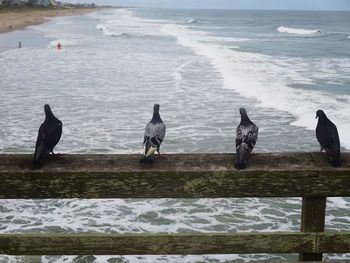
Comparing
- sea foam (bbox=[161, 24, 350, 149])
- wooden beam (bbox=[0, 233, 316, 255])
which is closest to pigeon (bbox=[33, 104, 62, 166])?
wooden beam (bbox=[0, 233, 316, 255])

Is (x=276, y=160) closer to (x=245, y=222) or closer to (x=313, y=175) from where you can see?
(x=313, y=175)

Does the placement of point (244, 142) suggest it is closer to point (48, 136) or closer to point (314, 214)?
point (314, 214)

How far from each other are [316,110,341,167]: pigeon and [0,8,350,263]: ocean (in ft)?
6.46

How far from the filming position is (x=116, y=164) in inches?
101

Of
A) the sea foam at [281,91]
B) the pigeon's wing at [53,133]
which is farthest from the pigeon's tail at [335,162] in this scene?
the sea foam at [281,91]

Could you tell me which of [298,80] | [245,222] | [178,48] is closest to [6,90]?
[298,80]

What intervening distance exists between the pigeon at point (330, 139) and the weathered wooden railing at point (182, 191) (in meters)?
0.12

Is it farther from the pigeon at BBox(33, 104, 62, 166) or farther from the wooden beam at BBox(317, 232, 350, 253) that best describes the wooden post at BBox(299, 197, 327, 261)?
the pigeon at BBox(33, 104, 62, 166)

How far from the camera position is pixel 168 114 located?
1289 centimetres

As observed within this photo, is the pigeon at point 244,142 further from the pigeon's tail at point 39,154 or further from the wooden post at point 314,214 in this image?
the pigeon's tail at point 39,154

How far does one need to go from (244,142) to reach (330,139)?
0.59m

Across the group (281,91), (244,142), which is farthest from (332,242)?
(281,91)

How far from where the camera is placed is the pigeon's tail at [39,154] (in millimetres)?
2561

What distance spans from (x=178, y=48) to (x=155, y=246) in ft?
107
